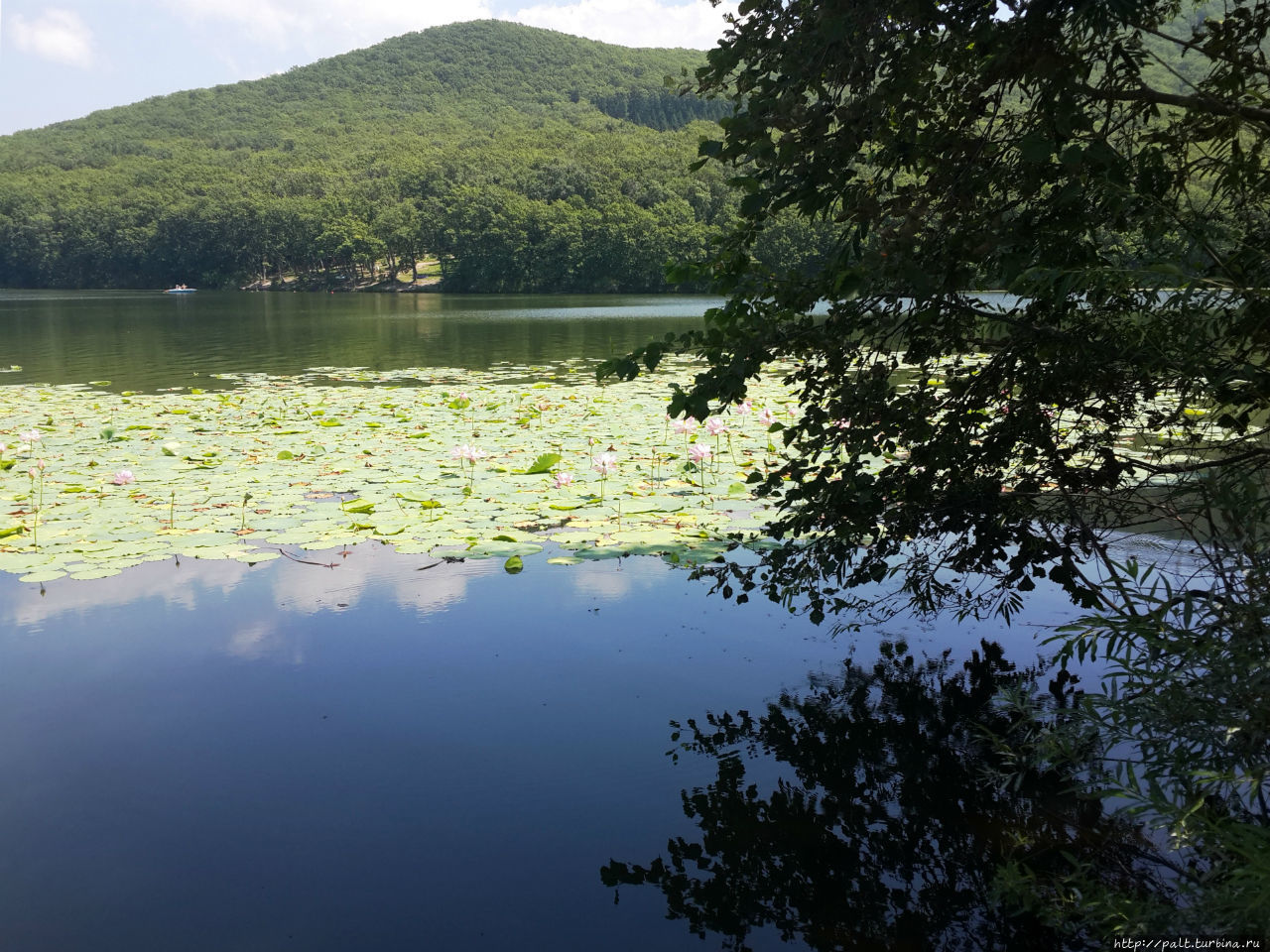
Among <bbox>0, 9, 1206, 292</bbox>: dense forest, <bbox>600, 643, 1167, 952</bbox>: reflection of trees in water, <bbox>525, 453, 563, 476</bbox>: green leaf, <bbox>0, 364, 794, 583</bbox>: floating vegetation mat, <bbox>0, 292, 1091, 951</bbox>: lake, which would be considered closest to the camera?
<bbox>600, 643, 1167, 952</bbox>: reflection of trees in water

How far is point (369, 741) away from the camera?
3.46 metres

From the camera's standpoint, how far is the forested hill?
7281 centimetres

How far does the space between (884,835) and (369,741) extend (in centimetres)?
180

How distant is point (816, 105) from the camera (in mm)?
2846

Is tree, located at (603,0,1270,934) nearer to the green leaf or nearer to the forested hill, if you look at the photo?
the green leaf

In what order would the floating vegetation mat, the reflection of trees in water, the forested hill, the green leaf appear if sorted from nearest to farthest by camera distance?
the reflection of trees in water < the floating vegetation mat < the green leaf < the forested hill

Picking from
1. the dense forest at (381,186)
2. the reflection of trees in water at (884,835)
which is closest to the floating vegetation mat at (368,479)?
the reflection of trees in water at (884,835)

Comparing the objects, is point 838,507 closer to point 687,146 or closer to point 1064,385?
point 1064,385

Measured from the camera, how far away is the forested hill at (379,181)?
2867 inches

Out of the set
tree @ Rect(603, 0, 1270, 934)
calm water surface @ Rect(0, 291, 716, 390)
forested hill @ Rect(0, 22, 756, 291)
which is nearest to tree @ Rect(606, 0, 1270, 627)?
tree @ Rect(603, 0, 1270, 934)

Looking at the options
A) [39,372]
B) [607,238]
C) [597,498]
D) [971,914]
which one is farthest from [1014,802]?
[607,238]

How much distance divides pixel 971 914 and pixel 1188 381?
59.2 inches

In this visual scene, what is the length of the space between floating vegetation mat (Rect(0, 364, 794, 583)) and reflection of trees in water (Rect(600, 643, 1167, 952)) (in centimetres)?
94

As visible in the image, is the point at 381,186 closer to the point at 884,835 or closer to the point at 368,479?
the point at 368,479
